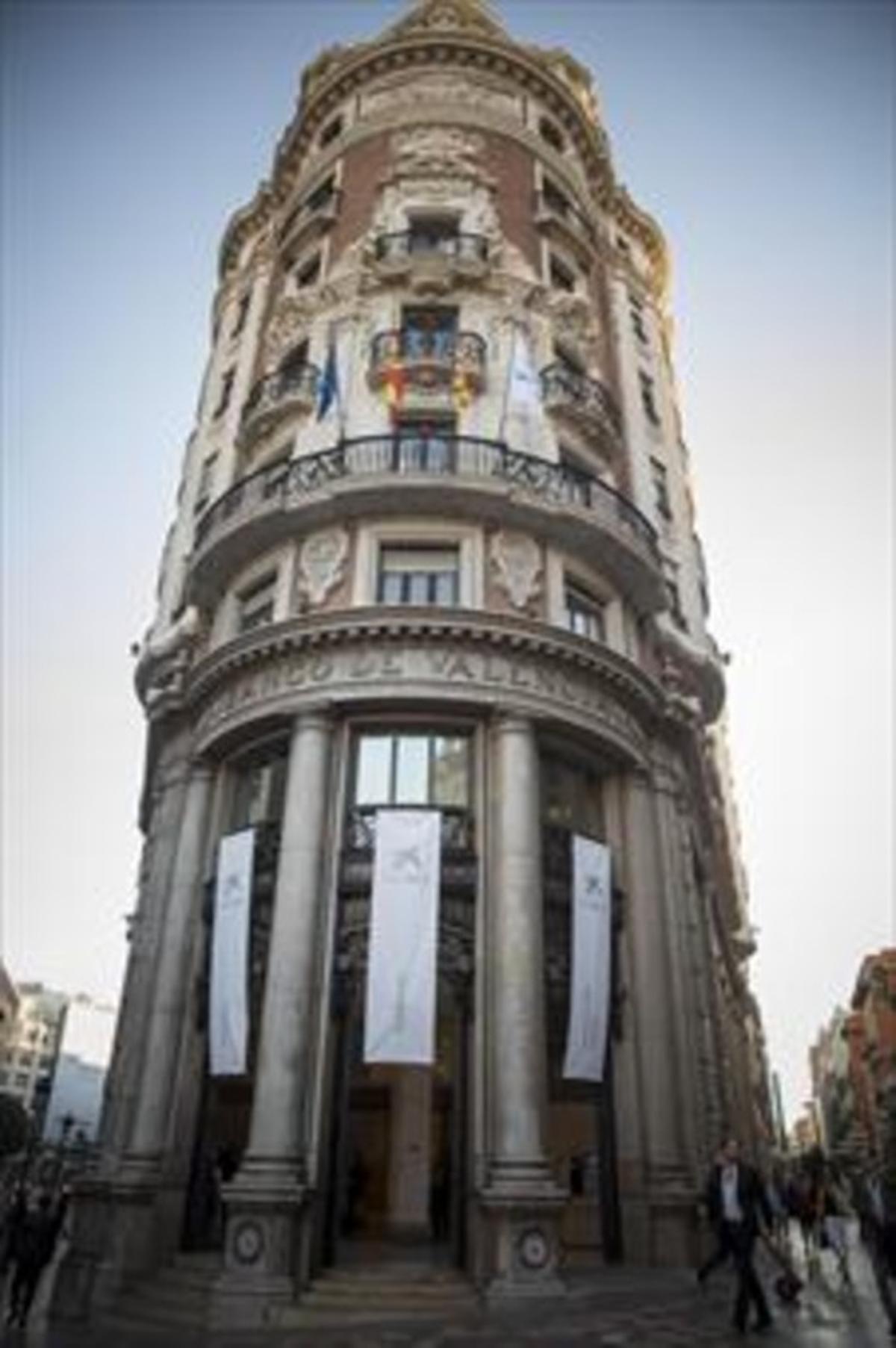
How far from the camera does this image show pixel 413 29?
102 feet

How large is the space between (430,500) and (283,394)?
6487mm

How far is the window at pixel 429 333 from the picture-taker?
23156 mm

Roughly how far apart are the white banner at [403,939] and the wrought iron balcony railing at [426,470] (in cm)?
727

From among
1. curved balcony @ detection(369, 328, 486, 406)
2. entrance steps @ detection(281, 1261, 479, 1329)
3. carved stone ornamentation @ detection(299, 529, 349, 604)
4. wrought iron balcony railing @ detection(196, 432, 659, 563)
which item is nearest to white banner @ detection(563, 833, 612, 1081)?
entrance steps @ detection(281, 1261, 479, 1329)

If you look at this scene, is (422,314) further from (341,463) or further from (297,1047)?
(297,1047)

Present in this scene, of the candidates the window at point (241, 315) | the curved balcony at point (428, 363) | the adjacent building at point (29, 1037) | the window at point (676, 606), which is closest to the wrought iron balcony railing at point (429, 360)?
the curved balcony at point (428, 363)

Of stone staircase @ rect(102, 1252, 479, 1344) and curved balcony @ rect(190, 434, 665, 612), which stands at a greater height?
curved balcony @ rect(190, 434, 665, 612)

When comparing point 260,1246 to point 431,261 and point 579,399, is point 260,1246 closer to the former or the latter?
point 579,399

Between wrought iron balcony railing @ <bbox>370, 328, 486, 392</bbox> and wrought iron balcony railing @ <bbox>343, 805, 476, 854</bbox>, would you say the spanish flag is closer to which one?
wrought iron balcony railing @ <bbox>370, 328, 486, 392</bbox>

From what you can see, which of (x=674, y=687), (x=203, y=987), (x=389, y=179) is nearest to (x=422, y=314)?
(x=389, y=179)

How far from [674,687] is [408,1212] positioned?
1231 centimetres

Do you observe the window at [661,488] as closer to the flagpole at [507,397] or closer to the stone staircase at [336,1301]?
the flagpole at [507,397]

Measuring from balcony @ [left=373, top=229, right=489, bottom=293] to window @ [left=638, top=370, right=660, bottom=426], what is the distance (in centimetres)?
663

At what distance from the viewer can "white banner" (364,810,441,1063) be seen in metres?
14.9
